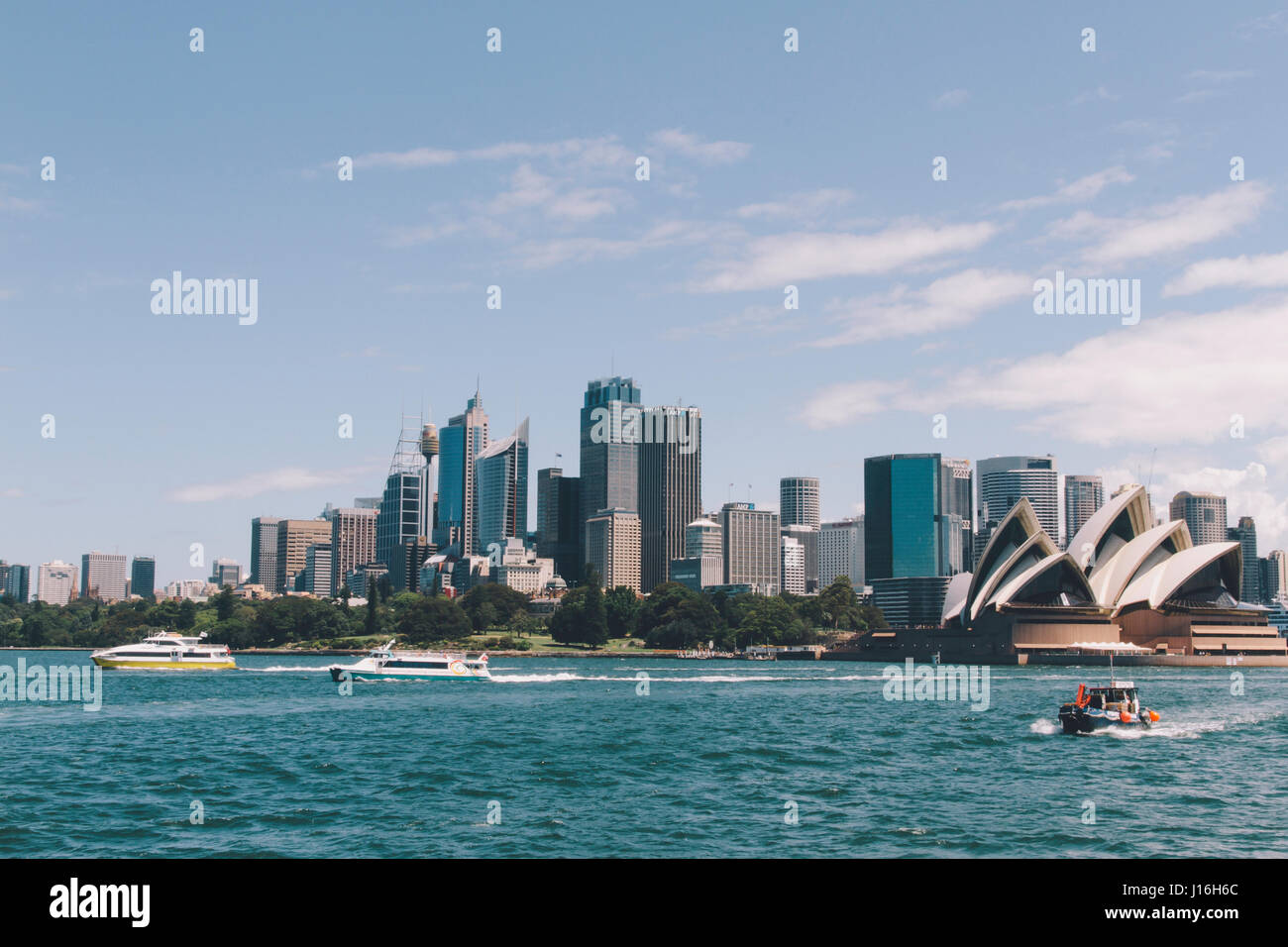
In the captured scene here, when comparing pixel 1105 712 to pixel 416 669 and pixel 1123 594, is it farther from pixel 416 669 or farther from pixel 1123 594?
pixel 1123 594

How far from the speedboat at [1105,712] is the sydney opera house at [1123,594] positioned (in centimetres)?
11067

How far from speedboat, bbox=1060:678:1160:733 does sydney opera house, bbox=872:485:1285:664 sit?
111 m

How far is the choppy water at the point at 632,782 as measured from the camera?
86.9 ft

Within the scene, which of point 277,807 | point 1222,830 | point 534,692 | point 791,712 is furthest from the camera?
point 534,692

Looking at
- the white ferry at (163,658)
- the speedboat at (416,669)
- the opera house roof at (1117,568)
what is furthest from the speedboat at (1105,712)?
the opera house roof at (1117,568)

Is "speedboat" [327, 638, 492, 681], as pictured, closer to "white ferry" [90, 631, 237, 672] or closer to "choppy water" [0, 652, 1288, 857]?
"white ferry" [90, 631, 237, 672]

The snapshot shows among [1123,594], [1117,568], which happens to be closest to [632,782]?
[1117,568]

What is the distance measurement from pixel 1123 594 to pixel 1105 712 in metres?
121

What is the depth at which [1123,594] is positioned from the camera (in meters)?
165

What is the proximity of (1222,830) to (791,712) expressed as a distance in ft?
126
